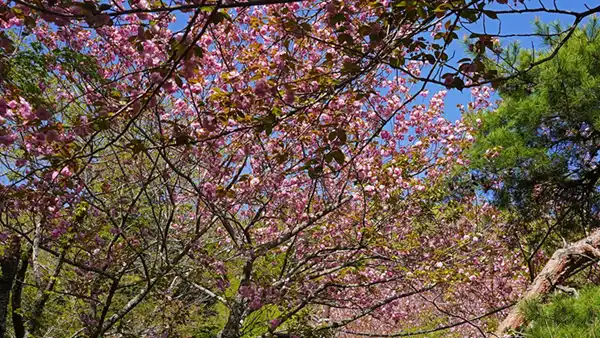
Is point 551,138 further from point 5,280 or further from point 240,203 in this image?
point 5,280

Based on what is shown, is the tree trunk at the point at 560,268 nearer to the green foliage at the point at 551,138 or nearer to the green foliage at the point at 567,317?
the green foliage at the point at 551,138

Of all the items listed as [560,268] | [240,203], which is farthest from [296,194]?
[560,268]

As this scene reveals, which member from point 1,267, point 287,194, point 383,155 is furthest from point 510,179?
point 1,267

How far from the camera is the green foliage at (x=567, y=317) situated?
267 centimetres

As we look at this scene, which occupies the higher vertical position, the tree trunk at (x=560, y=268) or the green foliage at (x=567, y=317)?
the tree trunk at (x=560, y=268)

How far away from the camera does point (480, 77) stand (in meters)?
2.41

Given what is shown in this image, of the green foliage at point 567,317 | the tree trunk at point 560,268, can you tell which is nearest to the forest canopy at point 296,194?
the tree trunk at point 560,268

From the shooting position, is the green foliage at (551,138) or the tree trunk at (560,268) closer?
the tree trunk at (560,268)

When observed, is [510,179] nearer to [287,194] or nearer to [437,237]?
[437,237]

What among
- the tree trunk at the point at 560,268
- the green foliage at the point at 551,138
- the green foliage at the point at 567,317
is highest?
the green foliage at the point at 551,138

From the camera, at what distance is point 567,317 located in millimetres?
2949

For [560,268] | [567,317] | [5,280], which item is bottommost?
[567,317]

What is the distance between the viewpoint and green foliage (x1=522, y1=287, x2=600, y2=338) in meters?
2.67

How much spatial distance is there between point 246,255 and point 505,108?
144 inches
